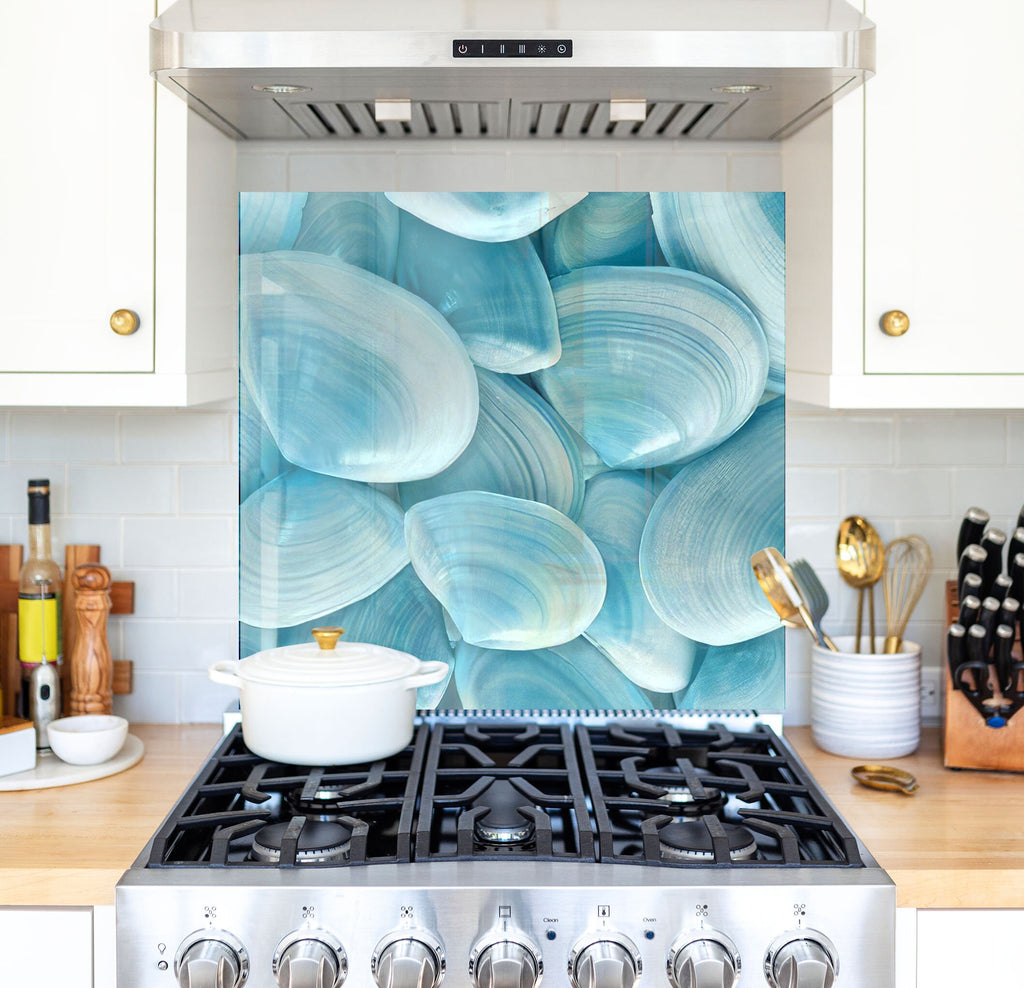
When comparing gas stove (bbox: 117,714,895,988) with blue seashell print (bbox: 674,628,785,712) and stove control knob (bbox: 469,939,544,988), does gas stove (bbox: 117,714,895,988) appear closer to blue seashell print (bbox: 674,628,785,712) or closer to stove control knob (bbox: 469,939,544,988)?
stove control knob (bbox: 469,939,544,988)

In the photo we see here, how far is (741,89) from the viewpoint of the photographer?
167 cm

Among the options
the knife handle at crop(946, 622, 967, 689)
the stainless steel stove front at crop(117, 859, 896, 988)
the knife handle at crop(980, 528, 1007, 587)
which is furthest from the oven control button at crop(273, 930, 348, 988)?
the knife handle at crop(980, 528, 1007, 587)

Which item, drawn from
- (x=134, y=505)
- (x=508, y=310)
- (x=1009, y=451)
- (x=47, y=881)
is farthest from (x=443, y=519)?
(x=1009, y=451)

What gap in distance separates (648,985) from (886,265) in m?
1.06

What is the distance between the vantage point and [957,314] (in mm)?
1709

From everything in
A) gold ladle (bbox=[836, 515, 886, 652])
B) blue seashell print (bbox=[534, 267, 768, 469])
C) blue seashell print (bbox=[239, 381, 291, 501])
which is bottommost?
gold ladle (bbox=[836, 515, 886, 652])

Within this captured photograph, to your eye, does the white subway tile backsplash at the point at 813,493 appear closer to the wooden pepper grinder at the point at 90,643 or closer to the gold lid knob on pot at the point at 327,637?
the gold lid knob on pot at the point at 327,637

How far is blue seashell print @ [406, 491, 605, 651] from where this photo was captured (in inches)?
82.7

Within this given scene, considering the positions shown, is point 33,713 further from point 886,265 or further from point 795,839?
point 886,265

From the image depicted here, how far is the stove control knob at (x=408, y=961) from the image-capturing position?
140cm

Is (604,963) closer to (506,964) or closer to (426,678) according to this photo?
(506,964)

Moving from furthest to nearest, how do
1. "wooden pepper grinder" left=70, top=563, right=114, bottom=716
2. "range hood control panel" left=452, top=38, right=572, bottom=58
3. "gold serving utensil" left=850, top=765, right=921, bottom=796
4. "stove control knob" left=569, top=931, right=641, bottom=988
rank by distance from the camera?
1. "wooden pepper grinder" left=70, top=563, right=114, bottom=716
2. "gold serving utensil" left=850, top=765, right=921, bottom=796
3. "range hood control panel" left=452, top=38, right=572, bottom=58
4. "stove control knob" left=569, top=931, right=641, bottom=988

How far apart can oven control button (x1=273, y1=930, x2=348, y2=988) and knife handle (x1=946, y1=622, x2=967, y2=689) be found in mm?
1065

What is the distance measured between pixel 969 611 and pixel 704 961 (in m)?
0.78
